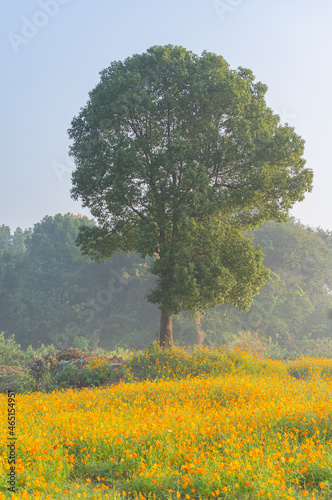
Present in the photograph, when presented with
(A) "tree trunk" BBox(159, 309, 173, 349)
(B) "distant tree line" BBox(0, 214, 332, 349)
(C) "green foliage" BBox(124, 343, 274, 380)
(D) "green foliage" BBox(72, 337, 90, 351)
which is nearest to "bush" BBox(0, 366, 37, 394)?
(C) "green foliage" BBox(124, 343, 274, 380)

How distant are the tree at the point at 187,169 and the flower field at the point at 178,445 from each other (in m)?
4.86

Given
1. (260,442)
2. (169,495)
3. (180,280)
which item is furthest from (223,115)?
(169,495)

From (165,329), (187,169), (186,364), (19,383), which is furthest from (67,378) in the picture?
(187,169)

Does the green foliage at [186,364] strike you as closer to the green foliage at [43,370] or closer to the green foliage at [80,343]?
the green foliage at [43,370]

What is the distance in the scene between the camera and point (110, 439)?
19.3 feet

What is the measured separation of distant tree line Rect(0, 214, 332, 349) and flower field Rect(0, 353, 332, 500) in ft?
79.5

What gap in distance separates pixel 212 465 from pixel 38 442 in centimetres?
240

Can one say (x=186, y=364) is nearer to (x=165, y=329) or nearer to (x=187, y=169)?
(x=165, y=329)

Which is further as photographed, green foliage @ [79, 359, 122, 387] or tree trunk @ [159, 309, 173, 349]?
tree trunk @ [159, 309, 173, 349]

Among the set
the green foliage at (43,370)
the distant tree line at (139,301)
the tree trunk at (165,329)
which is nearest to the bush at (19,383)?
the green foliage at (43,370)

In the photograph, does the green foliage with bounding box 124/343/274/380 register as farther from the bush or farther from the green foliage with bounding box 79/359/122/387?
the bush

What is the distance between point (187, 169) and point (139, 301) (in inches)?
983

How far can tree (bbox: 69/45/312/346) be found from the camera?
1302cm

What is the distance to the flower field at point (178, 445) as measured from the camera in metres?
4.61
